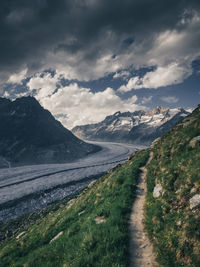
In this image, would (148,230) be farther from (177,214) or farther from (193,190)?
(193,190)

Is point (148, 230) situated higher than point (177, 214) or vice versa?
point (177, 214)

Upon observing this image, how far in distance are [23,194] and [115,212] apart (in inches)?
2831

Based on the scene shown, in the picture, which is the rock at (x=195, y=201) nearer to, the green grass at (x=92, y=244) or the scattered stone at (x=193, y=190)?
the scattered stone at (x=193, y=190)

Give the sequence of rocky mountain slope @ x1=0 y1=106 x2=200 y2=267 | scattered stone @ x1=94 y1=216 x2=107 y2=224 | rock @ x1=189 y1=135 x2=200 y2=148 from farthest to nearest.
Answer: rock @ x1=189 y1=135 x2=200 y2=148, scattered stone @ x1=94 y1=216 x2=107 y2=224, rocky mountain slope @ x1=0 y1=106 x2=200 y2=267

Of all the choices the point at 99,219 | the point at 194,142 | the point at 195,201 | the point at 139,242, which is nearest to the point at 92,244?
the point at 139,242

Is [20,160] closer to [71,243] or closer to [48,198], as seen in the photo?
[48,198]

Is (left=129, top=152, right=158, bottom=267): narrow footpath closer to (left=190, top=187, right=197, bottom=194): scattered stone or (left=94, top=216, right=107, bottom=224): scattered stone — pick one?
(left=94, top=216, right=107, bottom=224): scattered stone

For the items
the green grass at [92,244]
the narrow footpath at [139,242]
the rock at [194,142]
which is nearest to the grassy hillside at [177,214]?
the rock at [194,142]

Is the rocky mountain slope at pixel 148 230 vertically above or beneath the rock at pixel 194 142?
beneath

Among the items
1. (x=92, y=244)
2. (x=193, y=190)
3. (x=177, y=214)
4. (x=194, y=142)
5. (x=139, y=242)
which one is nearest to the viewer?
(x=139, y=242)

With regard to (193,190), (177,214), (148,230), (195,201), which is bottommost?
(148,230)

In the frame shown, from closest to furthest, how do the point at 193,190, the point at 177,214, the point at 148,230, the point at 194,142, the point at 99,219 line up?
the point at 177,214 < the point at 148,230 < the point at 193,190 < the point at 99,219 < the point at 194,142

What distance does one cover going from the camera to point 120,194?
526 inches

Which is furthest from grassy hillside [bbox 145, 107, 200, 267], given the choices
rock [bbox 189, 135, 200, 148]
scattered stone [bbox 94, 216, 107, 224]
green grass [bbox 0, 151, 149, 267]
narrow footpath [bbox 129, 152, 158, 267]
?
scattered stone [bbox 94, 216, 107, 224]
